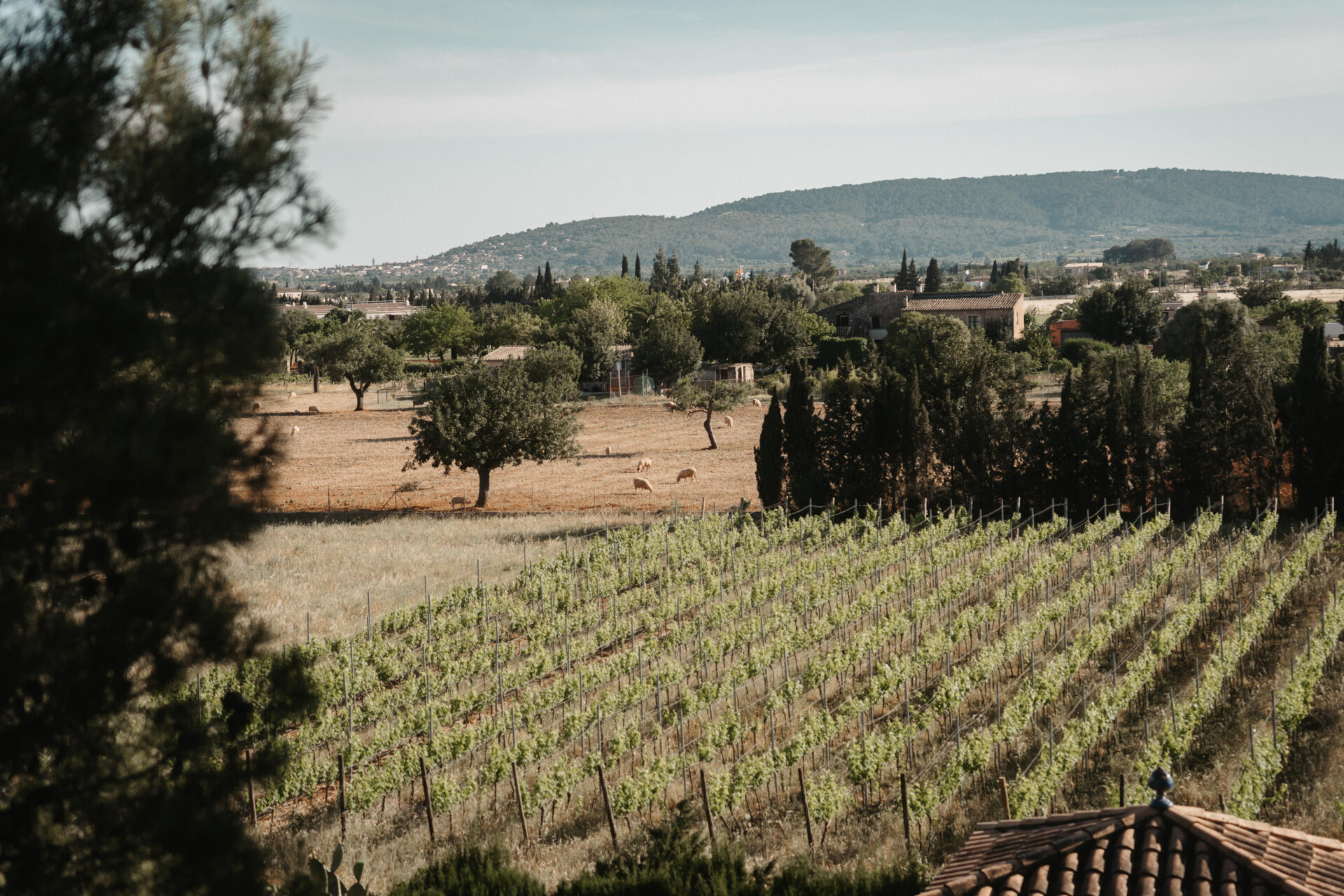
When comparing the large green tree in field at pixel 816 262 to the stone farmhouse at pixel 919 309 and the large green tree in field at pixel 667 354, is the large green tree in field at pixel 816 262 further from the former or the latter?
the large green tree in field at pixel 667 354

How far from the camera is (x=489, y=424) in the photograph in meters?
33.2

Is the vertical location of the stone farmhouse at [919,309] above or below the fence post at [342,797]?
above

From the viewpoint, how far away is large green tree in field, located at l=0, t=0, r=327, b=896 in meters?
5.64

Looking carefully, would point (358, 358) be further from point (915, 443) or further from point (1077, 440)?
point (1077, 440)

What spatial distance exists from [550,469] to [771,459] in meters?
15.4

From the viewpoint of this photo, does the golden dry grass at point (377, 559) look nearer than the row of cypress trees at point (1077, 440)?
Yes

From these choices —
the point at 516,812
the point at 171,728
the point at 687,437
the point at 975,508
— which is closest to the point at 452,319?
the point at 687,437

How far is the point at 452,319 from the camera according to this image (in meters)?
89.4

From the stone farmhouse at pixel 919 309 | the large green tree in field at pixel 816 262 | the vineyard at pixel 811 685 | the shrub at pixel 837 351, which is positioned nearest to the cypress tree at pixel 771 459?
the vineyard at pixel 811 685

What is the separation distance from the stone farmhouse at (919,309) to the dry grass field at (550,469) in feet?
102

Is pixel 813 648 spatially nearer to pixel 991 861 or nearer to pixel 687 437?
pixel 991 861

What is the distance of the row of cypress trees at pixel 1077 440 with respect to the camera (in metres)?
27.5

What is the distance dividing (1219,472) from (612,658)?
18407 millimetres

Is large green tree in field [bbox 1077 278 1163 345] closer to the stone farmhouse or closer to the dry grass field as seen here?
the stone farmhouse
